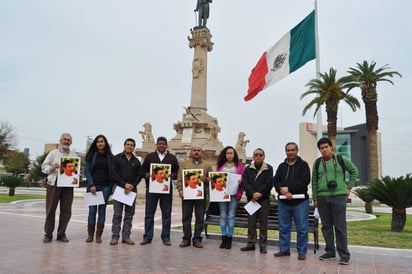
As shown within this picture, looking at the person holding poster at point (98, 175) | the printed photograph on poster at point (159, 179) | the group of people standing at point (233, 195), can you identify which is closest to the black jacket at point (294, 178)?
the group of people standing at point (233, 195)

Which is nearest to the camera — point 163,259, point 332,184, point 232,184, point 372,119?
point 163,259

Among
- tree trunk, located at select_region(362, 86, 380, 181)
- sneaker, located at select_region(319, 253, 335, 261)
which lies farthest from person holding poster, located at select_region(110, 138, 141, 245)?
tree trunk, located at select_region(362, 86, 380, 181)

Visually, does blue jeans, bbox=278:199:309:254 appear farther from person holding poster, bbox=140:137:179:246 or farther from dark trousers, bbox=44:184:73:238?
dark trousers, bbox=44:184:73:238

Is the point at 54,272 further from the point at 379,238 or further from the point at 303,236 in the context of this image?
the point at 379,238

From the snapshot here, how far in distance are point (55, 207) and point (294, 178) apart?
529cm

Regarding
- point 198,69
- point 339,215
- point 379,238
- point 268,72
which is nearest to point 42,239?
Answer: point 339,215

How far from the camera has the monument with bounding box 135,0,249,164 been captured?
89.0ft

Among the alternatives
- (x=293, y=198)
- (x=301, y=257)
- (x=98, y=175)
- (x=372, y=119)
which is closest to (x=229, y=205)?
(x=293, y=198)

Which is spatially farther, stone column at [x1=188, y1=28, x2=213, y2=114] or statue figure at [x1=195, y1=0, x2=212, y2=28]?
statue figure at [x1=195, y1=0, x2=212, y2=28]

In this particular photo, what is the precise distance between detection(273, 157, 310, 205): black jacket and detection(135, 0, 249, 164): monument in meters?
18.8

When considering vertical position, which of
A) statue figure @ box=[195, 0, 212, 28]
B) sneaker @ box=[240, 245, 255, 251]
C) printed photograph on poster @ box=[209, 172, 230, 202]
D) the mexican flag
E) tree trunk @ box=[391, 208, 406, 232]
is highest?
statue figure @ box=[195, 0, 212, 28]

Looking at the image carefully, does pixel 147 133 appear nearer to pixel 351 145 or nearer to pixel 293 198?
pixel 293 198

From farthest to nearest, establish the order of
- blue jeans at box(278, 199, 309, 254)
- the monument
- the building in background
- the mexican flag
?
the building in background < the monument < the mexican flag < blue jeans at box(278, 199, 309, 254)

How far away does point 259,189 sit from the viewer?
7.38 metres
